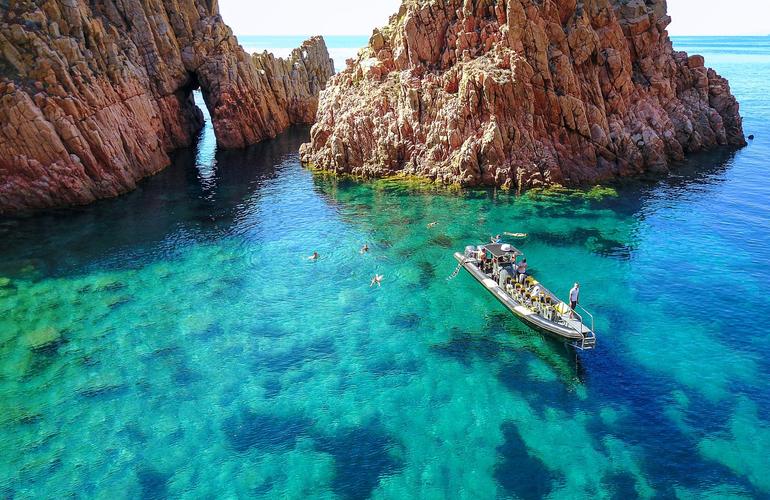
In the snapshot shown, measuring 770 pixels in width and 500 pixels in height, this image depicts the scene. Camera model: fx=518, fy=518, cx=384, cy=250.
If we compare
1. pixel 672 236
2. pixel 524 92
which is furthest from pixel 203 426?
pixel 524 92

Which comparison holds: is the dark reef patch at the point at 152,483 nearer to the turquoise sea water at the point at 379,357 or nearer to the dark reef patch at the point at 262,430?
the turquoise sea water at the point at 379,357

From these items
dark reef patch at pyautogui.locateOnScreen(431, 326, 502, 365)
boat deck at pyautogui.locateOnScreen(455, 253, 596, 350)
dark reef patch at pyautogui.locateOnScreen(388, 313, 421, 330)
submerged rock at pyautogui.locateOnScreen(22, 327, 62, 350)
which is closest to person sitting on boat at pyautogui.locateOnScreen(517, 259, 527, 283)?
boat deck at pyautogui.locateOnScreen(455, 253, 596, 350)

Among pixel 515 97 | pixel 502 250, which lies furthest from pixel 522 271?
pixel 515 97

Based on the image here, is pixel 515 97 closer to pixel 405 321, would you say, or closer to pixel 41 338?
pixel 405 321

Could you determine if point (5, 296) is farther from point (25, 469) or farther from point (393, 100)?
point (393, 100)

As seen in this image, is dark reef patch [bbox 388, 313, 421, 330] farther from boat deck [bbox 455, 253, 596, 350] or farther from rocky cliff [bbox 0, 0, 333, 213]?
rocky cliff [bbox 0, 0, 333, 213]

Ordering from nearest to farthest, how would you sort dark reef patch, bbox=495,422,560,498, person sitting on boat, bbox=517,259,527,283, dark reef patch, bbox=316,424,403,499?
dark reef patch, bbox=495,422,560,498 → dark reef patch, bbox=316,424,403,499 → person sitting on boat, bbox=517,259,527,283

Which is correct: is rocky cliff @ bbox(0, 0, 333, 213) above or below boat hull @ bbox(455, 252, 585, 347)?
above
